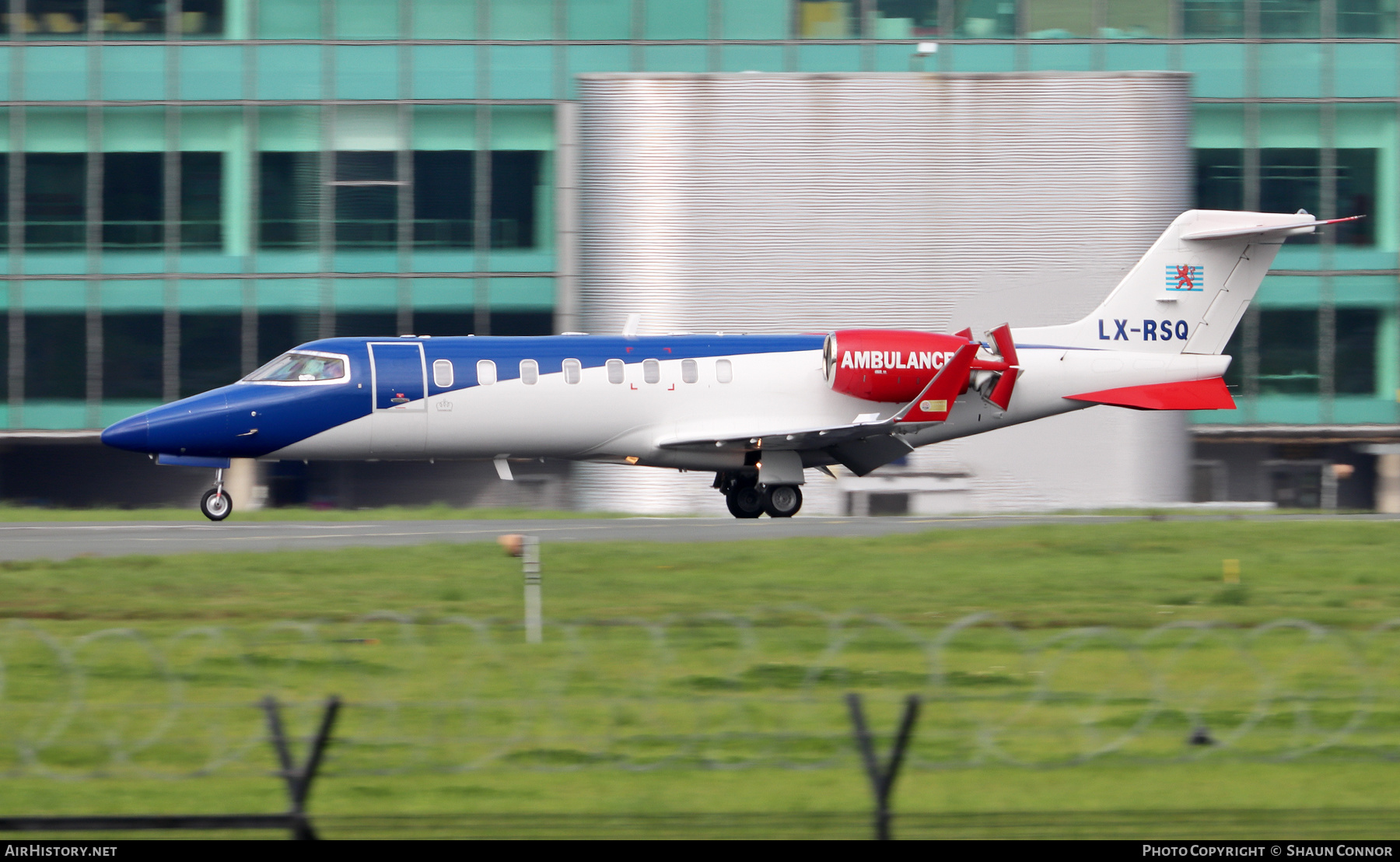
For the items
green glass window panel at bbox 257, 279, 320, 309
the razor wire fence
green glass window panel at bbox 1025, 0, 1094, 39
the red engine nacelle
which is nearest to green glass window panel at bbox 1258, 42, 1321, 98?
green glass window panel at bbox 1025, 0, 1094, 39

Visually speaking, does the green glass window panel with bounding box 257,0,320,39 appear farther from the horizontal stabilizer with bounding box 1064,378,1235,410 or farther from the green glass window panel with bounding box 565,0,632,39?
the horizontal stabilizer with bounding box 1064,378,1235,410

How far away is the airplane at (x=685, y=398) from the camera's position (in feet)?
78.9

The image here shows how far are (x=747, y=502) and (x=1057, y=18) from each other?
1566 centimetres

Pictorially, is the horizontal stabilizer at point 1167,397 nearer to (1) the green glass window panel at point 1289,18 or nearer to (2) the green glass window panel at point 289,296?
(1) the green glass window panel at point 1289,18

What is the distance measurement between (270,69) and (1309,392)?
2460cm

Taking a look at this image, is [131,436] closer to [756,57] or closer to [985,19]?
[756,57]

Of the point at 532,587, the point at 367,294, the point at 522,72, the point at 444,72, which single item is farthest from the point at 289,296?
the point at 532,587

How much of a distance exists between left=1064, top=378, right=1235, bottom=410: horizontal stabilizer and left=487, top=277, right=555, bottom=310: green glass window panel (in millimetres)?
13843

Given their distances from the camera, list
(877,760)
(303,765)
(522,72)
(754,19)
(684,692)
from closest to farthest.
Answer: (303,765)
(877,760)
(684,692)
(754,19)
(522,72)

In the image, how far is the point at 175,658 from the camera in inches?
481

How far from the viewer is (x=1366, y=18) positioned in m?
35.8

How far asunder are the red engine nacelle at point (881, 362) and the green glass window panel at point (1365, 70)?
16519 millimetres

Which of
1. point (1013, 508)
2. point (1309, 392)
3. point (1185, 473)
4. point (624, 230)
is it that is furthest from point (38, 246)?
point (1309, 392)

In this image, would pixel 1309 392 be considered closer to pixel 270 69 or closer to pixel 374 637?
pixel 270 69
